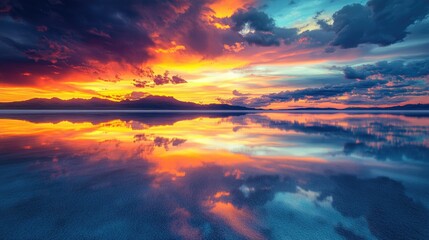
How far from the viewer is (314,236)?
155 inches

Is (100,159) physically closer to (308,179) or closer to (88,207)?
(88,207)

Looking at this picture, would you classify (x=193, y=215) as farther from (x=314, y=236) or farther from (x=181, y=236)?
(x=314, y=236)

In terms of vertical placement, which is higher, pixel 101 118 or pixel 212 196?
pixel 212 196

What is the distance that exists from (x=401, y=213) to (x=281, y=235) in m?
2.74

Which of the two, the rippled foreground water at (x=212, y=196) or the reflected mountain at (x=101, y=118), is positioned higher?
the rippled foreground water at (x=212, y=196)

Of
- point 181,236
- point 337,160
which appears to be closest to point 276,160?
point 337,160

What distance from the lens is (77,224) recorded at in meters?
4.29

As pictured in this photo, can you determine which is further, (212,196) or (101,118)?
(101,118)

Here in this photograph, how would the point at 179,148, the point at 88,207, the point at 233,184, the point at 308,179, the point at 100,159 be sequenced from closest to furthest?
the point at 88,207, the point at 233,184, the point at 308,179, the point at 100,159, the point at 179,148

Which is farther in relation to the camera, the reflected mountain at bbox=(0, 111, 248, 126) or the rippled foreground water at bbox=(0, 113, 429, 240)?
the reflected mountain at bbox=(0, 111, 248, 126)

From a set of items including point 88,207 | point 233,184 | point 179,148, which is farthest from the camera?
point 179,148

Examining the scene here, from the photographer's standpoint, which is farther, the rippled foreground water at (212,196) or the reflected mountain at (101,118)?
the reflected mountain at (101,118)

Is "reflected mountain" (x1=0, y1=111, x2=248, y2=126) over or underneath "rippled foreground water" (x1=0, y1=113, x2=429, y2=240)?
underneath

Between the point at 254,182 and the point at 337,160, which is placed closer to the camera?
the point at 254,182
